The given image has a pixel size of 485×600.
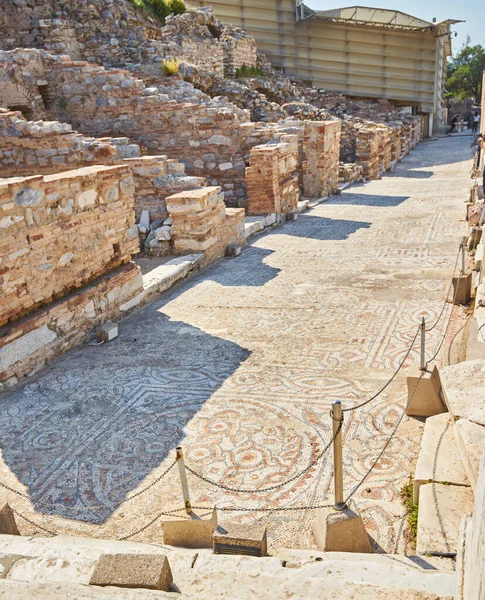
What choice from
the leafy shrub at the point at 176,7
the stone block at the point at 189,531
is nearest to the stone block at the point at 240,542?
the stone block at the point at 189,531

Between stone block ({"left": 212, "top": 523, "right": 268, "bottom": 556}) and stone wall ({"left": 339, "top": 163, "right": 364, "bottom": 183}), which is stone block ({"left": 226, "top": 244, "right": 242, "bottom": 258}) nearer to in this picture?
stone block ({"left": 212, "top": 523, "right": 268, "bottom": 556})

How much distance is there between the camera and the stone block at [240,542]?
272cm

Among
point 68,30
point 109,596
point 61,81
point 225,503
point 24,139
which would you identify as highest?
point 68,30

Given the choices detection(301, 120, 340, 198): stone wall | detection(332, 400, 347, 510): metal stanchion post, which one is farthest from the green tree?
detection(332, 400, 347, 510): metal stanchion post

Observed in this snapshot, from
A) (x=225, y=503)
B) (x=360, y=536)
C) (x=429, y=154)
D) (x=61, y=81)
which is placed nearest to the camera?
(x=360, y=536)

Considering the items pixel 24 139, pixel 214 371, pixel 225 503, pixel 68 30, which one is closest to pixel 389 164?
pixel 68 30

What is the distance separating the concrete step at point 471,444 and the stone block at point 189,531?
131 cm

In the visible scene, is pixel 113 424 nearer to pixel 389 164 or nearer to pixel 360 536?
pixel 360 536

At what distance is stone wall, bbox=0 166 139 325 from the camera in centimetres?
513

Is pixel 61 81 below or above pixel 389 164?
above

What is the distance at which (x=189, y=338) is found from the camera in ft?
19.4

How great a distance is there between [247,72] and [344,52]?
12506 millimetres

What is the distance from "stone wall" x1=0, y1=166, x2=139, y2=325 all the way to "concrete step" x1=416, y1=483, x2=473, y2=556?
3.94 m

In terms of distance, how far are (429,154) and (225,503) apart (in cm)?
2567
